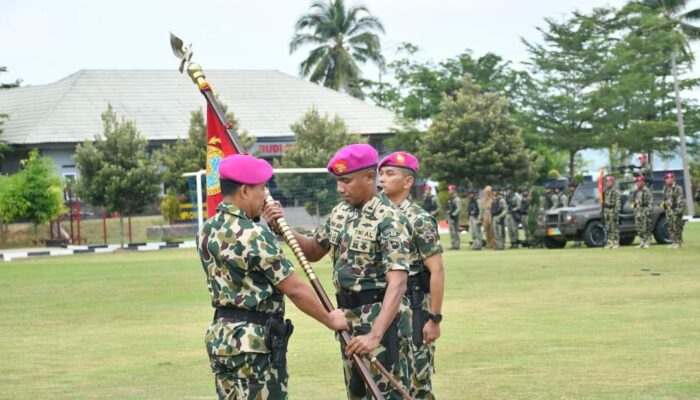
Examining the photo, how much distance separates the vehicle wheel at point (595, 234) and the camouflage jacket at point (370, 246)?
26799 millimetres

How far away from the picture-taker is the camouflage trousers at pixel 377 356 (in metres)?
7.27

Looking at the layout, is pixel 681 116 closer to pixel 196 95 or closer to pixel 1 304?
pixel 196 95

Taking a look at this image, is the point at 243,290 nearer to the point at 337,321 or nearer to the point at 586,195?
the point at 337,321

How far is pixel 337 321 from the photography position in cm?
672

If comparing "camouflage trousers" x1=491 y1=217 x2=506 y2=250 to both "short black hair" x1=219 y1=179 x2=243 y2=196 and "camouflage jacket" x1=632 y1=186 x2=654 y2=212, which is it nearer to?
"camouflage jacket" x1=632 y1=186 x2=654 y2=212

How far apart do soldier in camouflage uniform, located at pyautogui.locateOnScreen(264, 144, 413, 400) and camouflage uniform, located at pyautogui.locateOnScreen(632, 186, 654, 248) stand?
24.8 metres

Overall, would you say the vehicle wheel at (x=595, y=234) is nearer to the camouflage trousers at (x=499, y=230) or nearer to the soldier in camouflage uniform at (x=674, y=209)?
the camouflage trousers at (x=499, y=230)

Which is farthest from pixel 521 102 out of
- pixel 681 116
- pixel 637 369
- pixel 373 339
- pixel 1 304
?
pixel 373 339

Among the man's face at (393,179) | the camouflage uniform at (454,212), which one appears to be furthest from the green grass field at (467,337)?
the camouflage uniform at (454,212)

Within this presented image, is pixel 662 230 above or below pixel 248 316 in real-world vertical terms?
below

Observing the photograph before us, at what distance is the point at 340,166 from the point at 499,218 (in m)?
28.2

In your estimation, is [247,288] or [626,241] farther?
[626,241]

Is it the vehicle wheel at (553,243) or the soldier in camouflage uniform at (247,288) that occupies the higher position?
the soldier in camouflage uniform at (247,288)

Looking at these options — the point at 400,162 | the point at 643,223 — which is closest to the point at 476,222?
the point at 643,223
